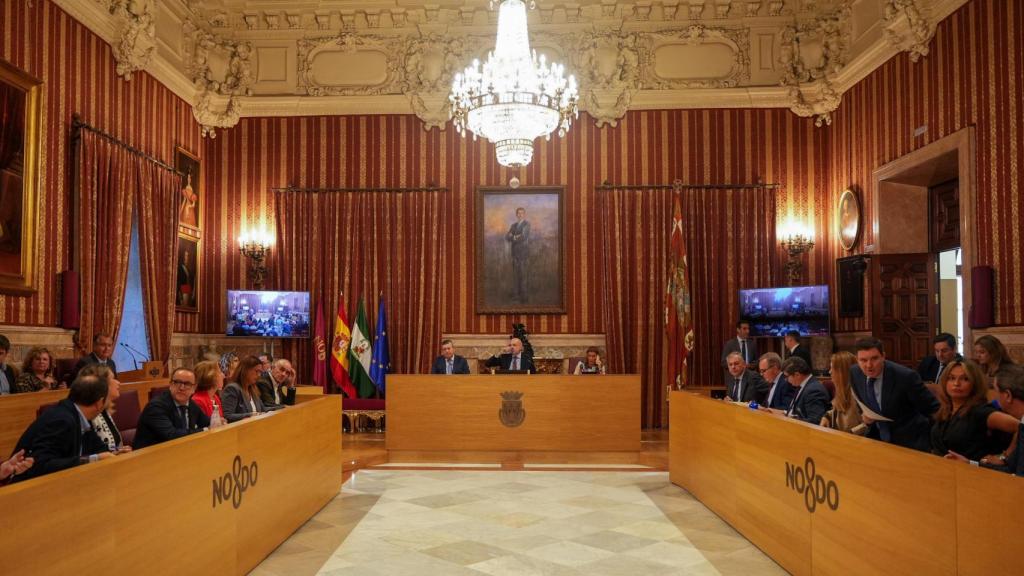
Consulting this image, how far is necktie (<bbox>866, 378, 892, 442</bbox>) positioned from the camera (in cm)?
475

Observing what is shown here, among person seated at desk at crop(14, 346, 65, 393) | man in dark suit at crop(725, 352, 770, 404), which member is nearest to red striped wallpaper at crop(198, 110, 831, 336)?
person seated at desk at crop(14, 346, 65, 393)

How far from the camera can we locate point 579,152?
498 inches

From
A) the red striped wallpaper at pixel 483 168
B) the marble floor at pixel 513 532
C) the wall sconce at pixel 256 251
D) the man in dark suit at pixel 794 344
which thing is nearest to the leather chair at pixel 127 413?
the marble floor at pixel 513 532

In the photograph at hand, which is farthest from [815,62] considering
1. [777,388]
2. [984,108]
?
[777,388]

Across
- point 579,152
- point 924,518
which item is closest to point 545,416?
point 579,152

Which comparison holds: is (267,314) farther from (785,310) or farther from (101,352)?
(785,310)

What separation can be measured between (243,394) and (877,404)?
4438 millimetres

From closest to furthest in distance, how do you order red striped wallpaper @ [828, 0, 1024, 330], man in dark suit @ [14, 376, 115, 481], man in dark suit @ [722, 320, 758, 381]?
man in dark suit @ [14, 376, 115, 481], red striped wallpaper @ [828, 0, 1024, 330], man in dark suit @ [722, 320, 758, 381]

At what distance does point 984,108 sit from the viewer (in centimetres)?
827

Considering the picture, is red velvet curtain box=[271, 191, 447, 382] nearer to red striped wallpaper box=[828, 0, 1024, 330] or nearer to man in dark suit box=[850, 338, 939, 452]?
red striped wallpaper box=[828, 0, 1024, 330]

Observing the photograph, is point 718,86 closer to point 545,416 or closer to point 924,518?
point 545,416

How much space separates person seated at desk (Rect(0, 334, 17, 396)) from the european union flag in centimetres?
534

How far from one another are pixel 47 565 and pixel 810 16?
12.2 metres

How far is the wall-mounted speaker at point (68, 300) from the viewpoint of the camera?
28.5 ft
